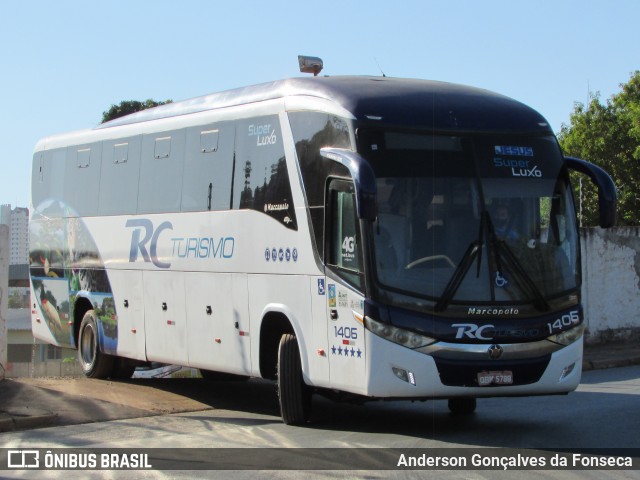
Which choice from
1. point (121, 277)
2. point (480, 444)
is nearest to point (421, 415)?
point (480, 444)

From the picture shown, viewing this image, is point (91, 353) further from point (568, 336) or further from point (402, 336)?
point (568, 336)

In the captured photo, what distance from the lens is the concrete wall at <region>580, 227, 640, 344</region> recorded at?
21.0 metres

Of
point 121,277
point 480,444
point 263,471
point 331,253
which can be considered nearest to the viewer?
point 263,471

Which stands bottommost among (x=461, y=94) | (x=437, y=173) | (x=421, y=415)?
(x=421, y=415)

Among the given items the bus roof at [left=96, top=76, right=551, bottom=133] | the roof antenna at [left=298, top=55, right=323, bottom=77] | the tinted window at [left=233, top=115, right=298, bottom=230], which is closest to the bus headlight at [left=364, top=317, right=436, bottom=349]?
the tinted window at [left=233, top=115, right=298, bottom=230]

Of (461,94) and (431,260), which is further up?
(461,94)

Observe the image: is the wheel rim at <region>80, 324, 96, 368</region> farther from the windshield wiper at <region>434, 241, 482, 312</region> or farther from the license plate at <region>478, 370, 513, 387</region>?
the license plate at <region>478, 370, 513, 387</region>

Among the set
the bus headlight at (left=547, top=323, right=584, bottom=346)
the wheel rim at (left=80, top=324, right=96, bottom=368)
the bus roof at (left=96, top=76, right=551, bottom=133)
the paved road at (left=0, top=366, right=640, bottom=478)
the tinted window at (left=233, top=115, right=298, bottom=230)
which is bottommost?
the paved road at (left=0, top=366, right=640, bottom=478)

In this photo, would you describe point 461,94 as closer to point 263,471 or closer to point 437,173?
point 437,173

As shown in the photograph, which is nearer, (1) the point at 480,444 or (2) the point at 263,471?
(2) the point at 263,471

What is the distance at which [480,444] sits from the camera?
10.3m

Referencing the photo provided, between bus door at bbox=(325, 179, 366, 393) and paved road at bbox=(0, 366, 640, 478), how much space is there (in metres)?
0.73

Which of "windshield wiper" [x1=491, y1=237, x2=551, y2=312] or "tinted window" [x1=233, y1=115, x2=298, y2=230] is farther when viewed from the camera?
"tinted window" [x1=233, y1=115, x2=298, y2=230]

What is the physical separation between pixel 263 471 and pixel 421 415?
4.34 meters
